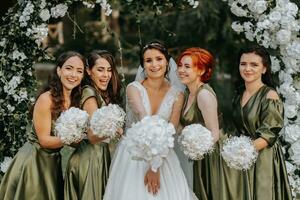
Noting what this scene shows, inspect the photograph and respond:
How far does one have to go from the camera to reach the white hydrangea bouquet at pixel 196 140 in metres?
4.77

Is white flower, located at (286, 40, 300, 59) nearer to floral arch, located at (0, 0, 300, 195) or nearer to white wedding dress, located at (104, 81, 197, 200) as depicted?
floral arch, located at (0, 0, 300, 195)

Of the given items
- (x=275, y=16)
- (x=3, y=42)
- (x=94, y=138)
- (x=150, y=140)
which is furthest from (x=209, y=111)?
(x=3, y=42)

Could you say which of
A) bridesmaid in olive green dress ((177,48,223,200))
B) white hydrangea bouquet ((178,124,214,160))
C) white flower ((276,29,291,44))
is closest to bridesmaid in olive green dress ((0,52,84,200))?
bridesmaid in olive green dress ((177,48,223,200))

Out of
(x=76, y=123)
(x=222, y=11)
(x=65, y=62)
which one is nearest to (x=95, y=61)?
(x=65, y=62)

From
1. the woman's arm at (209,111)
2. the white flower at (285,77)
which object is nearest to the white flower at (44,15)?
the woman's arm at (209,111)

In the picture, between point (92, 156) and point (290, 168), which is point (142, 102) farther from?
point (290, 168)

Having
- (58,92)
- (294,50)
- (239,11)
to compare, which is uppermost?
(239,11)

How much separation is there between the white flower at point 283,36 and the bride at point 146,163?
133 centimetres

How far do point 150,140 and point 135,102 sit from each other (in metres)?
0.73

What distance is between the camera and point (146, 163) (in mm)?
5004

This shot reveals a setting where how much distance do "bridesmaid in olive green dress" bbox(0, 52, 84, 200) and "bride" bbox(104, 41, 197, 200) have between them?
0.51m

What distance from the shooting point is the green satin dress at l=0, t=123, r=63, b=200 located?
207 inches

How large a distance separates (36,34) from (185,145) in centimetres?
235

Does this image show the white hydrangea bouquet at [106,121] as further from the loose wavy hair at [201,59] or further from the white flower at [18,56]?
the white flower at [18,56]
